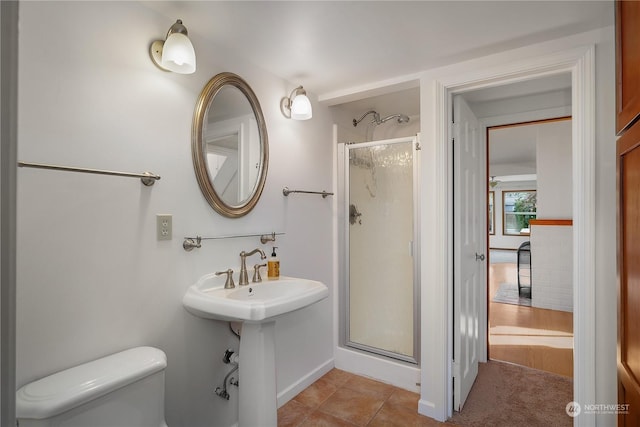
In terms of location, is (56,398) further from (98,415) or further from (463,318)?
(463,318)

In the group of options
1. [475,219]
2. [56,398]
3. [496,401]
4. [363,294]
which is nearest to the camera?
[56,398]

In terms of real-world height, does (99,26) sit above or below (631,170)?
above

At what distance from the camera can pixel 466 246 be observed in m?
2.21

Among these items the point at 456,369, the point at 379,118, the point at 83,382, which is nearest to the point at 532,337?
the point at 456,369

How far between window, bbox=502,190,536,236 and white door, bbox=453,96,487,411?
830 cm

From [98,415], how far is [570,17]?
2531 mm

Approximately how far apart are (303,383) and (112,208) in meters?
1.77

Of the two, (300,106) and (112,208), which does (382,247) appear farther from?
(112,208)

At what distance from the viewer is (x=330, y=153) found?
2.65 meters

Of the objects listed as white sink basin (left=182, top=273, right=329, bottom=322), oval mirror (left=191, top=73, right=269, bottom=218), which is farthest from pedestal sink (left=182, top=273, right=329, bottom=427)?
oval mirror (left=191, top=73, right=269, bottom=218)

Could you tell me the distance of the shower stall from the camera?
242 cm

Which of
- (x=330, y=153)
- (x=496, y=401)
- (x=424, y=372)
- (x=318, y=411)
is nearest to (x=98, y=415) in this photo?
(x=318, y=411)

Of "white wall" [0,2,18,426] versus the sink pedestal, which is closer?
"white wall" [0,2,18,426]

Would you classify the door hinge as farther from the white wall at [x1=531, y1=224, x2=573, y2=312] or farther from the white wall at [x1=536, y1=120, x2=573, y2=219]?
the white wall at [x1=536, y1=120, x2=573, y2=219]
